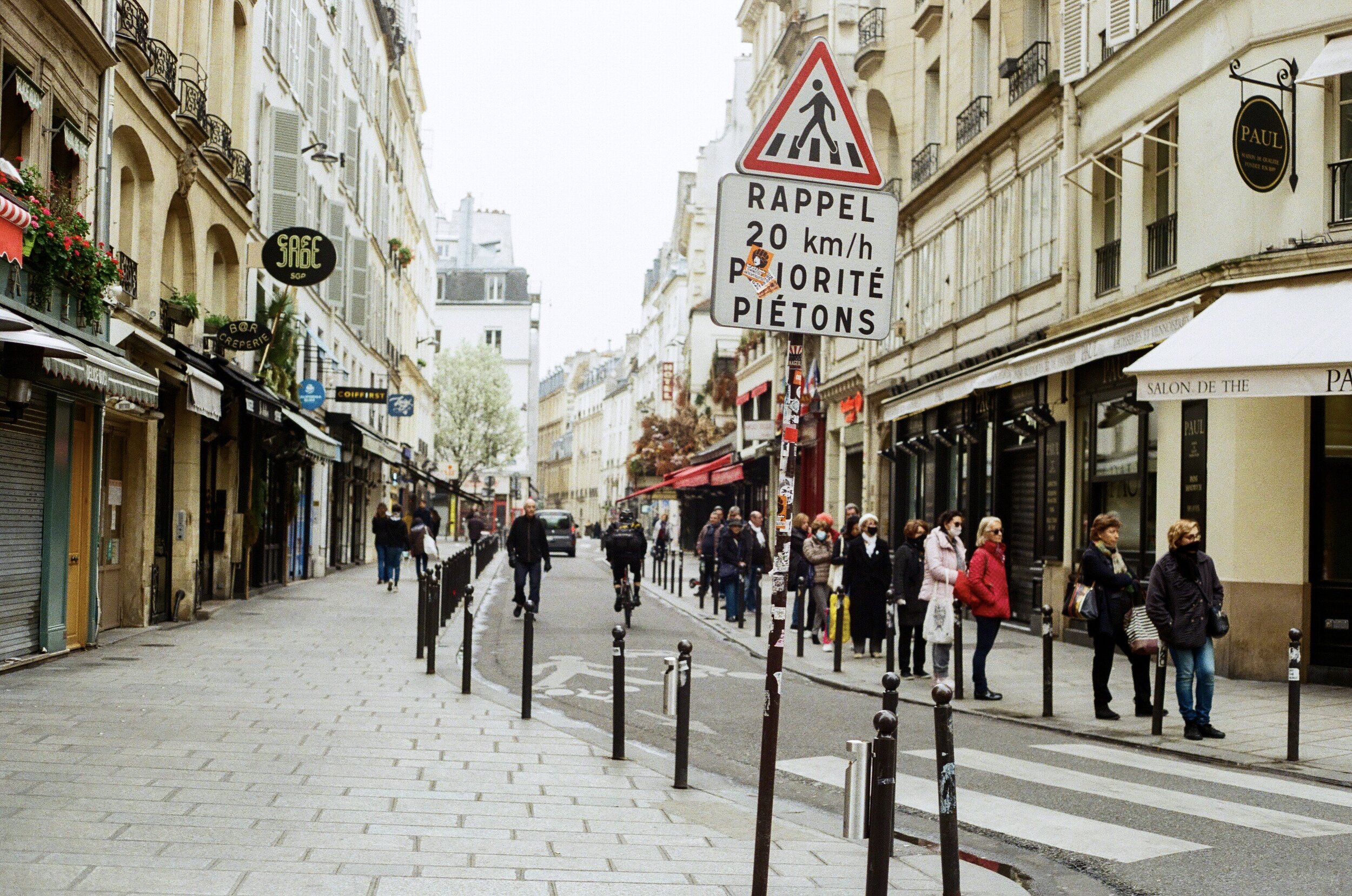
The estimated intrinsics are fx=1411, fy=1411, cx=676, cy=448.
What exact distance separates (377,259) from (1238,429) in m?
30.6

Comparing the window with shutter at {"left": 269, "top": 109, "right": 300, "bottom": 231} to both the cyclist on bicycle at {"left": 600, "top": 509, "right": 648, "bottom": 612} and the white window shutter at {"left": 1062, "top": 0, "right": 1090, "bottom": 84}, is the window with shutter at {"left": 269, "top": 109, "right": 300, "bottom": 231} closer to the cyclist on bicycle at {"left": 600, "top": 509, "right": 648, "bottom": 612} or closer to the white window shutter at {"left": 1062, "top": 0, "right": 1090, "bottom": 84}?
the cyclist on bicycle at {"left": 600, "top": 509, "right": 648, "bottom": 612}

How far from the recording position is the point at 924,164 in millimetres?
27203

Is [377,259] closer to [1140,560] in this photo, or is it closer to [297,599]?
[297,599]

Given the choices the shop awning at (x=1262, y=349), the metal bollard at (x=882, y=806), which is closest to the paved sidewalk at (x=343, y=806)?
the metal bollard at (x=882, y=806)

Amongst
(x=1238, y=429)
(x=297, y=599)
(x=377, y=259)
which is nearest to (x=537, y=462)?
(x=377, y=259)

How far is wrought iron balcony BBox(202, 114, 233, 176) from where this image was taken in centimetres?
1883

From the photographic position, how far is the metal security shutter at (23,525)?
12.2m

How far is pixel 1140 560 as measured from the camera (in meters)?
16.7

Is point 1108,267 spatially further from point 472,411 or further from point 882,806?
point 472,411

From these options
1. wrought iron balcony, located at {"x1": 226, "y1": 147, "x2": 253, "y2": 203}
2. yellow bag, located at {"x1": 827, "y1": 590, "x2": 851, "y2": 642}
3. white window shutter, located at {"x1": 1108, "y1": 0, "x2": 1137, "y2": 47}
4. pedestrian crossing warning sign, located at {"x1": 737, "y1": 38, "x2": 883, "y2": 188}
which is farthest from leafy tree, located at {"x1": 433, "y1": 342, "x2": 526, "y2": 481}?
pedestrian crossing warning sign, located at {"x1": 737, "y1": 38, "x2": 883, "y2": 188}

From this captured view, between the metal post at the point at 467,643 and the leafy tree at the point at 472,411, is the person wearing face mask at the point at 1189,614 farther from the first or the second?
the leafy tree at the point at 472,411

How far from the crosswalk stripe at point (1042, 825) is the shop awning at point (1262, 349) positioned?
246 inches

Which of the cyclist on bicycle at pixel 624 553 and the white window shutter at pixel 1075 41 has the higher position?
the white window shutter at pixel 1075 41

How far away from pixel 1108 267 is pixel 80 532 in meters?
12.7
